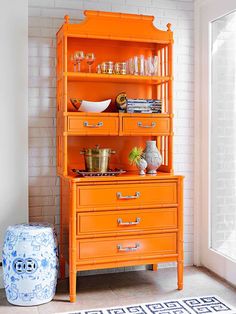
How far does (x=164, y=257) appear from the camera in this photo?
353 centimetres

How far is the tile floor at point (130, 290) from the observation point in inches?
128

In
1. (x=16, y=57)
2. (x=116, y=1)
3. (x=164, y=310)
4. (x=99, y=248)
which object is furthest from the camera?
(x=116, y=1)

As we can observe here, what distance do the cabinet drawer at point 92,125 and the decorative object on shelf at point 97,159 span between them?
14cm

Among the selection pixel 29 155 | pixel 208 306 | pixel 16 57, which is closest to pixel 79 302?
pixel 208 306

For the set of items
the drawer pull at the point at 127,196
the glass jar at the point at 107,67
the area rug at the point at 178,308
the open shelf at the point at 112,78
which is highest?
the glass jar at the point at 107,67

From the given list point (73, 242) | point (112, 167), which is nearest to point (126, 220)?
point (73, 242)

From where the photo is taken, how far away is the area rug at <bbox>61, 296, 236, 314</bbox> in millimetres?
3111

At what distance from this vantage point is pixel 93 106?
3.58m

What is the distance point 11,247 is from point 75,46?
1647 millimetres

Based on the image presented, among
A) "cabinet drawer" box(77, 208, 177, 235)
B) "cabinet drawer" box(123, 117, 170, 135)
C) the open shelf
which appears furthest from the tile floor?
the open shelf

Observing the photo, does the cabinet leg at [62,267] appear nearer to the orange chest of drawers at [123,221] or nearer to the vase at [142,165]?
the orange chest of drawers at [123,221]

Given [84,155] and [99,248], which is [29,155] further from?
[99,248]

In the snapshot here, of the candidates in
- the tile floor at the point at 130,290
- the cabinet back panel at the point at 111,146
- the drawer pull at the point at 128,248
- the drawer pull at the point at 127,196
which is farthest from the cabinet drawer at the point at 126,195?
the tile floor at the point at 130,290

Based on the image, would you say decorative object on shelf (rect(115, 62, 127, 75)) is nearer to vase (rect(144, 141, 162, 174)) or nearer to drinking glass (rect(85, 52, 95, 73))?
drinking glass (rect(85, 52, 95, 73))
